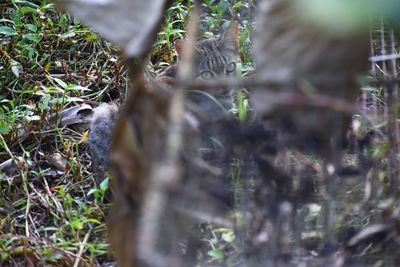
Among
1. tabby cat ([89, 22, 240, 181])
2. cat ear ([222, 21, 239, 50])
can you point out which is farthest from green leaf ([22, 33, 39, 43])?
cat ear ([222, 21, 239, 50])

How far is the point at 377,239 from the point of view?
3.39 feet

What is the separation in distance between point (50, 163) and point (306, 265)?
107 centimetres

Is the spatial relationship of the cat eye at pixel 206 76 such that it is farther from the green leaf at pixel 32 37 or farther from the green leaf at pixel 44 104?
the green leaf at pixel 32 37

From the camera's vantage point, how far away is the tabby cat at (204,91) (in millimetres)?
1376

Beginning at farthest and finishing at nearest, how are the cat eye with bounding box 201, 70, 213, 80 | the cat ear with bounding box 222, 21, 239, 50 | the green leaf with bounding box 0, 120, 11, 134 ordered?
1. the cat ear with bounding box 222, 21, 239, 50
2. the green leaf with bounding box 0, 120, 11, 134
3. the cat eye with bounding box 201, 70, 213, 80

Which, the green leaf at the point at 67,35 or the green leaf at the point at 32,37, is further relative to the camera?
the green leaf at the point at 67,35

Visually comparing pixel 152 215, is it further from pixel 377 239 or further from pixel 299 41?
pixel 377 239

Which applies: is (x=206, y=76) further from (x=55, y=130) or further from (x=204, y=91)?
(x=55, y=130)

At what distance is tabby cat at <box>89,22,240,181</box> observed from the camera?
54.2 inches

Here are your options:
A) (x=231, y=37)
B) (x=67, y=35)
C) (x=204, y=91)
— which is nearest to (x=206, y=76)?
(x=204, y=91)

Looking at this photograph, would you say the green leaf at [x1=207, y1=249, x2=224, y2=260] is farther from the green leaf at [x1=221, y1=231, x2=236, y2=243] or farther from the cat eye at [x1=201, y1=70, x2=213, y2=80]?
the cat eye at [x1=201, y1=70, x2=213, y2=80]

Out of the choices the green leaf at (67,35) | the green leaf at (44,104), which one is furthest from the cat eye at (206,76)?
the green leaf at (67,35)

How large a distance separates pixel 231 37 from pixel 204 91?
3.02 ft

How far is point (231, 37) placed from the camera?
79.3 inches
